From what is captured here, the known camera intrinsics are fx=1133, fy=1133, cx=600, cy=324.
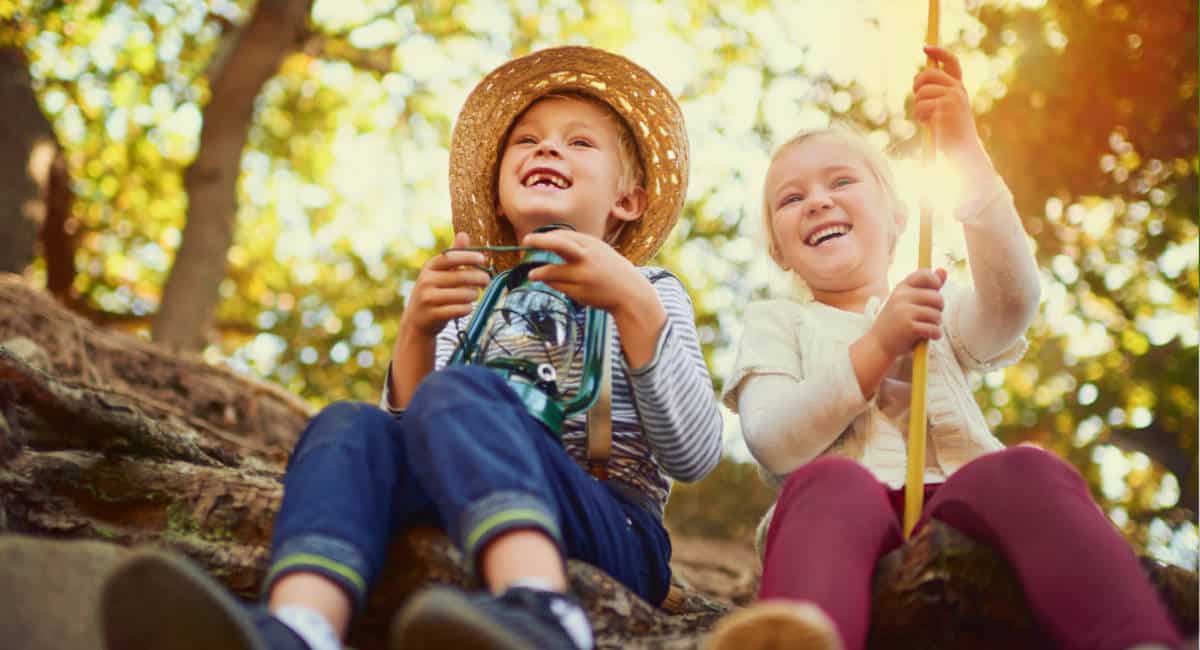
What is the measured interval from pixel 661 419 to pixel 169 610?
1190 mm

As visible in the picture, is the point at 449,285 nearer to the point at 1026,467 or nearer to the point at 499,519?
the point at 499,519

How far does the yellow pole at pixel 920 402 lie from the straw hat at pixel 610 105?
2.74 feet

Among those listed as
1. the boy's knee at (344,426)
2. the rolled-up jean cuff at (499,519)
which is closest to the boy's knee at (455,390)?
the boy's knee at (344,426)

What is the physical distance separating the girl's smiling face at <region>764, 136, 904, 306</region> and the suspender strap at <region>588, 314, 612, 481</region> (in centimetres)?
72

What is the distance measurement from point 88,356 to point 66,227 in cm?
395

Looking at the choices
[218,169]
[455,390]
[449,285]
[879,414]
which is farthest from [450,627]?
[218,169]

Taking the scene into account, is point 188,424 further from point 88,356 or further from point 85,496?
point 85,496

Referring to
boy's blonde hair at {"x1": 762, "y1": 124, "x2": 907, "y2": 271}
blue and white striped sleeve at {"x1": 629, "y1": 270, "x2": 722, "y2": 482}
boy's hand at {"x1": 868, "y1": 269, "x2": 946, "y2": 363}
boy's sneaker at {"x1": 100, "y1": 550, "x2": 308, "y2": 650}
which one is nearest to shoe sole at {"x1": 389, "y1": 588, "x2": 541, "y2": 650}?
boy's sneaker at {"x1": 100, "y1": 550, "x2": 308, "y2": 650}

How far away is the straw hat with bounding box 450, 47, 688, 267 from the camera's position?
3322 mm

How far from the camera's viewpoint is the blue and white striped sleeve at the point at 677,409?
2.49 m

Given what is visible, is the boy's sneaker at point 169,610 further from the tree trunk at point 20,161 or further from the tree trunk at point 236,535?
the tree trunk at point 20,161

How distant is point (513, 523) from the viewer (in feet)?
6.28

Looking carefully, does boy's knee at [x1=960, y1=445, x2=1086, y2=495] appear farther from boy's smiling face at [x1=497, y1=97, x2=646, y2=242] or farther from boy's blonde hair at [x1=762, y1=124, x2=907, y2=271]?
boy's smiling face at [x1=497, y1=97, x2=646, y2=242]

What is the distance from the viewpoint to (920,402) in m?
2.46
